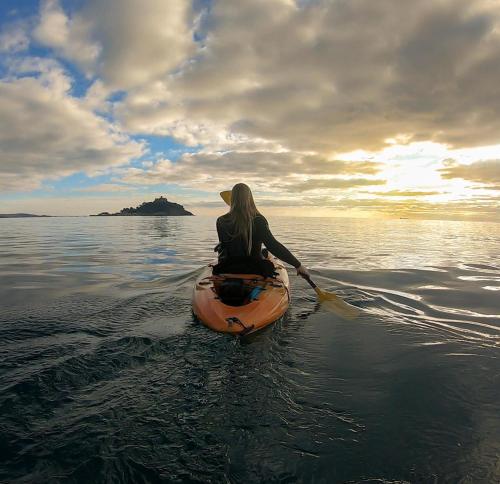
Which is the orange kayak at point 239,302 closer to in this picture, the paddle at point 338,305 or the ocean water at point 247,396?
the ocean water at point 247,396

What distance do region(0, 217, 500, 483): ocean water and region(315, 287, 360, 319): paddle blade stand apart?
0.30 m

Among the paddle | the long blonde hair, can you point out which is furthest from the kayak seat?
the paddle

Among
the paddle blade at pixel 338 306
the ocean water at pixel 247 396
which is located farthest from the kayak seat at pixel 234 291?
the paddle blade at pixel 338 306

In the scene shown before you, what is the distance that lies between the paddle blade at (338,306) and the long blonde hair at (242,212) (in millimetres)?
2635

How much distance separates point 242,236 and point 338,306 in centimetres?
314

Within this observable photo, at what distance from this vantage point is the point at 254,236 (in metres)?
7.01

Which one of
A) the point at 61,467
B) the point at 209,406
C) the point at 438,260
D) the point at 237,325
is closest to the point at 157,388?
the point at 209,406

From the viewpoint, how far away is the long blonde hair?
673cm

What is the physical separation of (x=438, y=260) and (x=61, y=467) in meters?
18.1

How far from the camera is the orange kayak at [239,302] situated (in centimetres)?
581

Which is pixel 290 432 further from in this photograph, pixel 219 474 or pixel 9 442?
pixel 9 442

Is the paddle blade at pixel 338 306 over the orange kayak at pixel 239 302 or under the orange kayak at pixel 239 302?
under

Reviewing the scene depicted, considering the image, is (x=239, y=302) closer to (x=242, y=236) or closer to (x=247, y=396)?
(x=242, y=236)

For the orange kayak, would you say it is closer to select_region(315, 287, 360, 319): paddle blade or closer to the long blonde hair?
the long blonde hair
